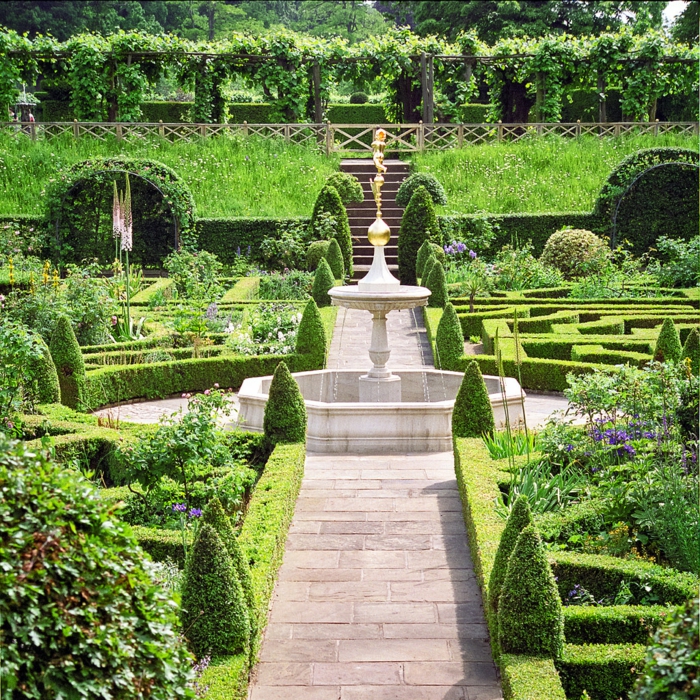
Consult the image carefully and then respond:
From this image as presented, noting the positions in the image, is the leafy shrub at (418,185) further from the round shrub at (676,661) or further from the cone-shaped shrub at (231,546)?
the round shrub at (676,661)

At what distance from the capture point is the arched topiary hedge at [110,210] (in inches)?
766

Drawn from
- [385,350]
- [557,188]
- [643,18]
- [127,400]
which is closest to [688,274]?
[557,188]

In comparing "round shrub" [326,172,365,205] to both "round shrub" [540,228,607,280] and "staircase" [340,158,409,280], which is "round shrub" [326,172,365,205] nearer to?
"staircase" [340,158,409,280]

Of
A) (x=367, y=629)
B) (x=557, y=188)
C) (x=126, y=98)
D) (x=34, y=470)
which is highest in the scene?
(x=126, y=98)

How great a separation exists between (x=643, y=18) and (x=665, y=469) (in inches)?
1376

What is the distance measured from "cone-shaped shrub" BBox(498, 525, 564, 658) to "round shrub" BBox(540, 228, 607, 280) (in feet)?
45.3

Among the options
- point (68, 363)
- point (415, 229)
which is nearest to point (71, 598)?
point (68, 363)

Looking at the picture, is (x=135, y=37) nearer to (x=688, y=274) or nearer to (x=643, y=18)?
(x=688, y=274)

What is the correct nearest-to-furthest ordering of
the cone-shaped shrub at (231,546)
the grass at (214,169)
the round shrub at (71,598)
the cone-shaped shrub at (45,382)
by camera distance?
1. the round shrub at (71,598)
2. the cone-shaped shrub at (231,546)
3. the cone-shaped shrub at (45,382)
4. the grass at (214,169)

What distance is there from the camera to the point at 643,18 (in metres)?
37.1

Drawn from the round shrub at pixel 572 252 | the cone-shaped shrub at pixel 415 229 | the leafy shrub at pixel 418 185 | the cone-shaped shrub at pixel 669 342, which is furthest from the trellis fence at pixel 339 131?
the cone-shaped shrub at pixel 669 342

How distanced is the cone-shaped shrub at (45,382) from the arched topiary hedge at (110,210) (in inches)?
408

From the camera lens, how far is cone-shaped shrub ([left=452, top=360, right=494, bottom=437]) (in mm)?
7980

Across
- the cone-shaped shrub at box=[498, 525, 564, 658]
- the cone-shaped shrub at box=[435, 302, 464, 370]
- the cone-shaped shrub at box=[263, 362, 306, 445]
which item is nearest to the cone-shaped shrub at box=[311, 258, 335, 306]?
the cone-shaped shrub at box=[435, 302, 464, 370]
